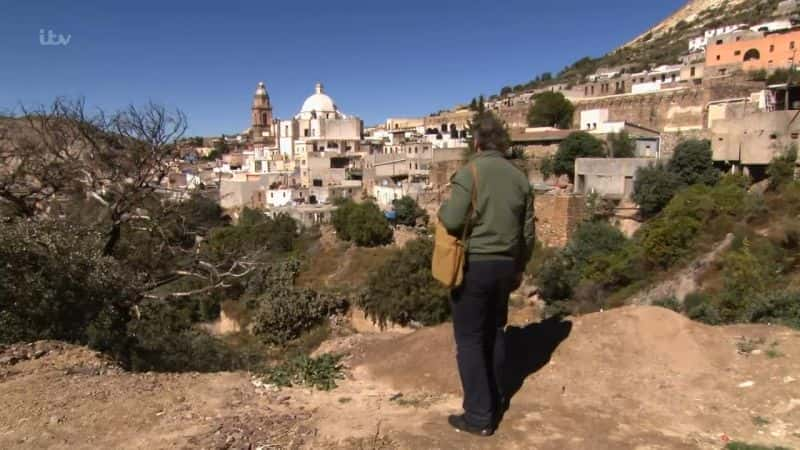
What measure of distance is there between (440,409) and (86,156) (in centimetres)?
1021

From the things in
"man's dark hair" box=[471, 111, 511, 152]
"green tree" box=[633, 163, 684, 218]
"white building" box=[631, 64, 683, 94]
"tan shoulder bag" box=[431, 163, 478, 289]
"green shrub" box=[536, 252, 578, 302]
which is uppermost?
"white building" box=[631, 64, 683, 94]

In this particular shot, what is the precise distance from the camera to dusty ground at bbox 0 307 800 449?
118 inches

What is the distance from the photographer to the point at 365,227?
80.4ft

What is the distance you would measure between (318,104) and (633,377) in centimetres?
5313

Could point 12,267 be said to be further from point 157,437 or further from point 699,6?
point 699,6

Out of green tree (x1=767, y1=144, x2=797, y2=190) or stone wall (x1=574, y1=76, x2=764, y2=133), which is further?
stone wall (x1=574, y1=76, x2=764, y2=133)

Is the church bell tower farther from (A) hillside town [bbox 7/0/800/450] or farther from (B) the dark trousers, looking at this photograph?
(B) the dark trousers

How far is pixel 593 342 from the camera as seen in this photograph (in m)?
4.34

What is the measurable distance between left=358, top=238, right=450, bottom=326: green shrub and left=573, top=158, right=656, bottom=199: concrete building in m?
7.13

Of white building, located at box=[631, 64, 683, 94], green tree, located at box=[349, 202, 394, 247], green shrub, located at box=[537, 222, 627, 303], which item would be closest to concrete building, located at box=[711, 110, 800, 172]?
green shrub, located at box=[537, 222, 627, 303]

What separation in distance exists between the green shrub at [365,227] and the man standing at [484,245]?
21479mm

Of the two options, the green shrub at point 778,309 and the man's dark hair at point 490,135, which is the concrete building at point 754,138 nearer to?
the green shrub at point 778,309

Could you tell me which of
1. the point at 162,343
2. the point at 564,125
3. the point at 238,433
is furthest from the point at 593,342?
the point at 564,125

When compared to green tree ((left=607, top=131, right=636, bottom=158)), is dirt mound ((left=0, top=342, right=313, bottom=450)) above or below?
below
